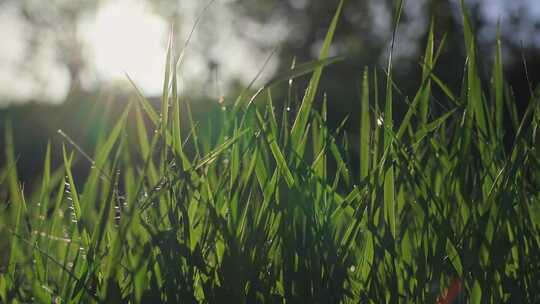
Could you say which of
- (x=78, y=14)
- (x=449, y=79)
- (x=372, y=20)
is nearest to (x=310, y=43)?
(x=372, y=20)

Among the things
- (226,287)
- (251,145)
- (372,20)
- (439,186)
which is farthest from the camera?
(372,20)

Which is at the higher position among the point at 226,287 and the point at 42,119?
the point at 226,287

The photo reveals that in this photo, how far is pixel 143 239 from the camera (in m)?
0.75

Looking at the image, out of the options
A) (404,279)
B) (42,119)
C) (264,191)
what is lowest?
(42,119)

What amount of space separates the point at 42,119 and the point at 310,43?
35.9 ft

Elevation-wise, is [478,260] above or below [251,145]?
below

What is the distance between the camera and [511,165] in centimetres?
74

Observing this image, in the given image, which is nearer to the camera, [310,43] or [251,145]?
[251,145]

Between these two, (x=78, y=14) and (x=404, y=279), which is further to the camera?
(x=78, y=14)

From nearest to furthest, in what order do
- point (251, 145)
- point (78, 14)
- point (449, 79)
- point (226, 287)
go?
1. point (226, 287)
2. point (251, 145)
3. point (449, 79)
4. point (78, 14)

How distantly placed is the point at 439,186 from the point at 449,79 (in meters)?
9.41

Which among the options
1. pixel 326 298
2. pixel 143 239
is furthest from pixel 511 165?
pixel 143 239

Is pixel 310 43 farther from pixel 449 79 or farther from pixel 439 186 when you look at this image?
pixel 439 186

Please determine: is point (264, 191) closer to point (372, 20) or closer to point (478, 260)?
point (478, 260)
